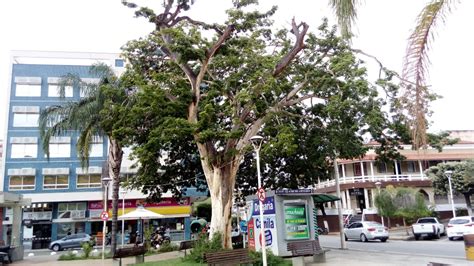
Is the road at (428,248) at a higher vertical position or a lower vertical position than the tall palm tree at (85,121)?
lower

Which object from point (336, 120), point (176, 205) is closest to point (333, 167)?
point (336, 120)

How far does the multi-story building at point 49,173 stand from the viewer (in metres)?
42.8

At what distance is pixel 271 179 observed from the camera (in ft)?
77.1

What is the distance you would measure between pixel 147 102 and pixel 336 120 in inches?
308

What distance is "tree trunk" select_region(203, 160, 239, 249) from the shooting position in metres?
17.1

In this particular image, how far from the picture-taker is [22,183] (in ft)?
142

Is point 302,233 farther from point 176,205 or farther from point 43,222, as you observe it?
point 43,222

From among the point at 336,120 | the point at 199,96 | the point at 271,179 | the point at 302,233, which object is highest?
the point at 199,96

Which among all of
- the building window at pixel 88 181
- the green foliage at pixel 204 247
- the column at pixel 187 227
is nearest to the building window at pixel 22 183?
the building window at pixel 88 181

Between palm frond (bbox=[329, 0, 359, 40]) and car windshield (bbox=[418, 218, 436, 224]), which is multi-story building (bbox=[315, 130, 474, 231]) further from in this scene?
palm frond (bbox=[329, 0, 359, 40])

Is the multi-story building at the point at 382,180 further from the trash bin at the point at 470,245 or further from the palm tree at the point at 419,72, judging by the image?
the palm tree at the point at 419,72

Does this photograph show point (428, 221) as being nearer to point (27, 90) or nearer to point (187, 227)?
point (187, 227)

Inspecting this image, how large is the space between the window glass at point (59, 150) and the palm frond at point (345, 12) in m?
41.6

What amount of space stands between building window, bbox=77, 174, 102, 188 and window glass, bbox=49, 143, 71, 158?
2760mm
